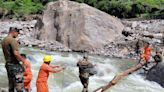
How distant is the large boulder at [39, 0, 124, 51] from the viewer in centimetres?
2723

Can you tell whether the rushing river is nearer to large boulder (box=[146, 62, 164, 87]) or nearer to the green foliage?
large boulder (box=[146, 62, 164, 87])

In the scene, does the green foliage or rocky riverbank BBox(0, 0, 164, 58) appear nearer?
rocky riverbank BBox(0, 0, 164, 58)

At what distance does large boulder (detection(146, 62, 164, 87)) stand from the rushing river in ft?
0.76

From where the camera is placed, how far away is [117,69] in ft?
70.1

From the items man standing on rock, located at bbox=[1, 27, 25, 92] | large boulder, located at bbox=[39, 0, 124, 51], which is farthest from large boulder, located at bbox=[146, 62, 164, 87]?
man standing on rock, located at bbox=[1, 27, 25, 92]

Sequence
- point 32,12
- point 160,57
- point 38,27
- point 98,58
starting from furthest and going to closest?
point 32,12, point 38,27, point 98,58, point 160,57

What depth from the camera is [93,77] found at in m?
18.8

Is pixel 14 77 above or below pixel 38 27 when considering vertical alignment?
above

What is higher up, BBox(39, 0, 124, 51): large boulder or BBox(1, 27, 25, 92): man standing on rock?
BBox(1, 27, 25, 92): man standing on rock

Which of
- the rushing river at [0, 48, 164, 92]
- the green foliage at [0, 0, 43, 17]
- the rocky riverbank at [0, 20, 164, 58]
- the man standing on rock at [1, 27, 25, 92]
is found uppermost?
the man standing on rock at [1, 27, 25, 92]

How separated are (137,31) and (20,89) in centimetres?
2219

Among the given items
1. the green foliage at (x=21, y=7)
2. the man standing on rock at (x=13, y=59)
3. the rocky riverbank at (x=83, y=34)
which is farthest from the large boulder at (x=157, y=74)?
the green foliage at (x=21, y=7)

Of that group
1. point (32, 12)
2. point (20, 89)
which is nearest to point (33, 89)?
point (20, 89)

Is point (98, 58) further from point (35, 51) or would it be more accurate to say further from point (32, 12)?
point (32, 12)
